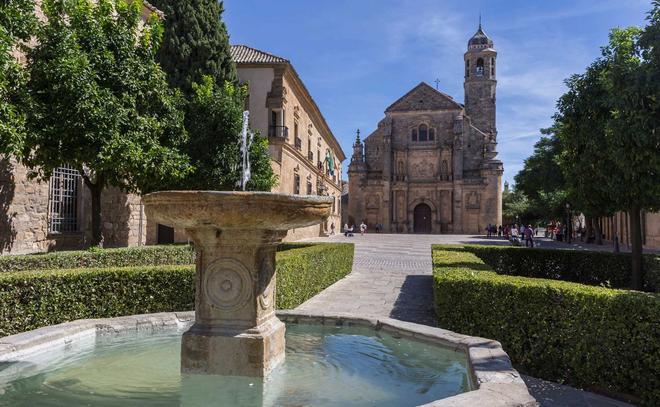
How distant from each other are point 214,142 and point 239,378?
42.9ft

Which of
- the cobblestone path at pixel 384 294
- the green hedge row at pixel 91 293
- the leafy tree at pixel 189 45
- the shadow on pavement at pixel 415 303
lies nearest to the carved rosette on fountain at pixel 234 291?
the cobblestone path at pixel 384 294

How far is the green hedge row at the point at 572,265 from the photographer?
1075 centimetres

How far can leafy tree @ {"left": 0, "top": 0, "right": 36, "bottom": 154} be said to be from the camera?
28.4ft

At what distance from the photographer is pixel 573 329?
481 centimetres

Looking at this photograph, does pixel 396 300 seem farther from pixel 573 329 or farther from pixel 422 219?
pixel 422 219

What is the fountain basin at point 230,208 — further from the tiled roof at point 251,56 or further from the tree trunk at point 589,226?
the tree trunk at point 589,226

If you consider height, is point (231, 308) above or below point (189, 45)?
below

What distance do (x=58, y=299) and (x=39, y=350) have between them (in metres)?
2.04

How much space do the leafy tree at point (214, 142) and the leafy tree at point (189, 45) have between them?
2.51 meters

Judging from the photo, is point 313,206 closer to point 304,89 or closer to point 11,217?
point 11,217

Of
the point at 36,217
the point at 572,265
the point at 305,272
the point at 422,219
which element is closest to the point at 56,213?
the point at 36,217

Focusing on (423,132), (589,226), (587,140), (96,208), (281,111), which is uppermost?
(423,132)

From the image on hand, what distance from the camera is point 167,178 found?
41.5 ft

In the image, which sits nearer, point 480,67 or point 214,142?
point 214,142
